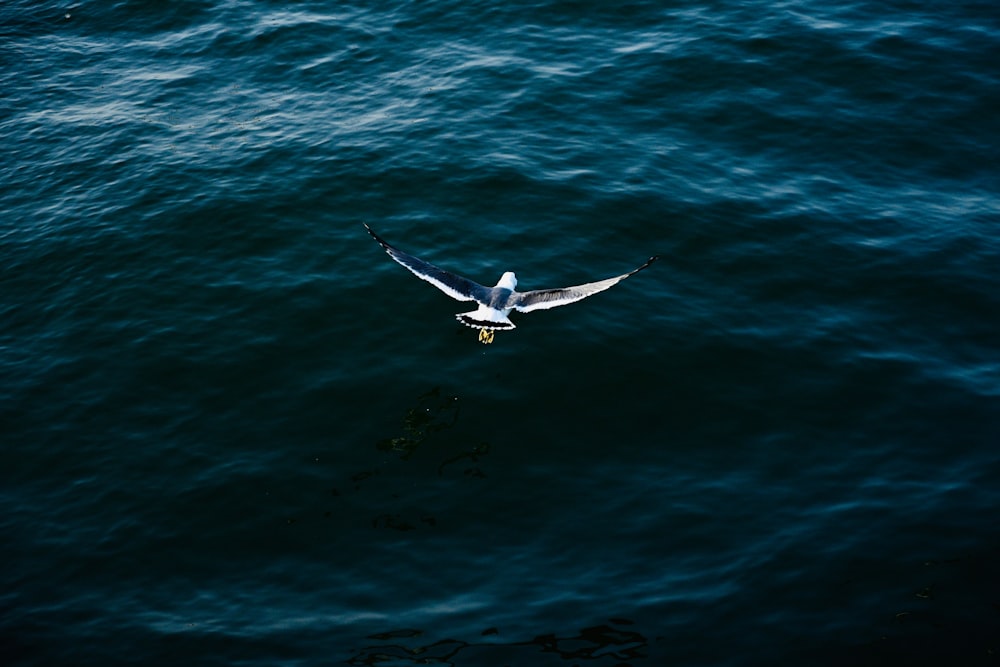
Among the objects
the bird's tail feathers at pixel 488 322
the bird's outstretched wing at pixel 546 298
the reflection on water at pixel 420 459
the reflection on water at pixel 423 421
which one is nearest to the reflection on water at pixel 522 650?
the reflection on water at pixel 420 459

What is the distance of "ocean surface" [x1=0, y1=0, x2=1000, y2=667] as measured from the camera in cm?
1972

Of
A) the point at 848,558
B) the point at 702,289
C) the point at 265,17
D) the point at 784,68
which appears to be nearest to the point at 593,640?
the point at 848,558

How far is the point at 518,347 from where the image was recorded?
26.3 metres

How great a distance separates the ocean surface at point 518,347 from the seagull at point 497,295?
1836 millimetres

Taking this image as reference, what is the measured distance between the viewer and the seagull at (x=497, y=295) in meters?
24.1

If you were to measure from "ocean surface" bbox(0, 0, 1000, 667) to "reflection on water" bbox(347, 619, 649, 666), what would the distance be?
3.1 inches

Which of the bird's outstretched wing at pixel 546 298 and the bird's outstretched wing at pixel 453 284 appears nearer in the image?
the bird's outstretched wing at pixel 546 298

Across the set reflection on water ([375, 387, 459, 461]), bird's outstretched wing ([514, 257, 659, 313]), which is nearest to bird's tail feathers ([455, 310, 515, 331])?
bird's outstretched wing ([514, 257, 659, 313])

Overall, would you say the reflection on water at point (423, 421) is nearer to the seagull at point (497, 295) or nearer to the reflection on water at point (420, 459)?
the reflection on water at point (420, 459)

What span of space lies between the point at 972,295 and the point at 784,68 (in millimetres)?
14538

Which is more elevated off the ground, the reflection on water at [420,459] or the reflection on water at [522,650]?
the reflection on water at [420,459]

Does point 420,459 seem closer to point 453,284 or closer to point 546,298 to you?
point 453,284

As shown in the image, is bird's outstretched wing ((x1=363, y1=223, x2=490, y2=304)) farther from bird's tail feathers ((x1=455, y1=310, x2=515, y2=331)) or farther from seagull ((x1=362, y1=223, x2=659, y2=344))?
bird's tail feathers ((x1=455, y1=310, x2=515, y2=331))

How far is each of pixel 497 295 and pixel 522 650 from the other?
1025 cm
